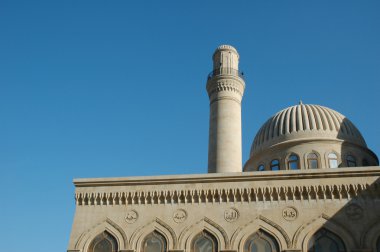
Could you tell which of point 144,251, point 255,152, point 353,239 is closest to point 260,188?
point 353,239

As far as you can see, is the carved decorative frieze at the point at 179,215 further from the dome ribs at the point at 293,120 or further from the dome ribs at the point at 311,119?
the dome ribs at the point at 311,119

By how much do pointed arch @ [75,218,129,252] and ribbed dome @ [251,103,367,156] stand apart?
11.7 metres

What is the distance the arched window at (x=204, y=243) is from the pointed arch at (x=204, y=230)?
0.12 m

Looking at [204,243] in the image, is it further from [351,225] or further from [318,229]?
[351,225]

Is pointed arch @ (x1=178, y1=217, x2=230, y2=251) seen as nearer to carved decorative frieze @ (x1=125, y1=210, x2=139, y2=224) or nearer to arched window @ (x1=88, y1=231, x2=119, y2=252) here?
carved decorative frieze @ (x1=125, y1=210, x2=139, y2=224)

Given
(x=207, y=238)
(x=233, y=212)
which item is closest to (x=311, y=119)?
(x=233, y=212)

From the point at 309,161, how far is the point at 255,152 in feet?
11.7

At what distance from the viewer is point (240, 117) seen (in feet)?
94.6

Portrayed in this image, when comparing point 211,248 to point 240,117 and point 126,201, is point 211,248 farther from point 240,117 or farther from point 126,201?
point 240,117

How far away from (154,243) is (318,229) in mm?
6512

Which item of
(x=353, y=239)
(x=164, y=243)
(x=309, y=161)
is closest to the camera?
(x=353, y=239)

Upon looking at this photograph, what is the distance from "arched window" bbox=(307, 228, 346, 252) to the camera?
17859 millimetres

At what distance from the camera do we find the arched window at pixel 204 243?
18.7 m

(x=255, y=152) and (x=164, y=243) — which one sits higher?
(x=255, y=152)
